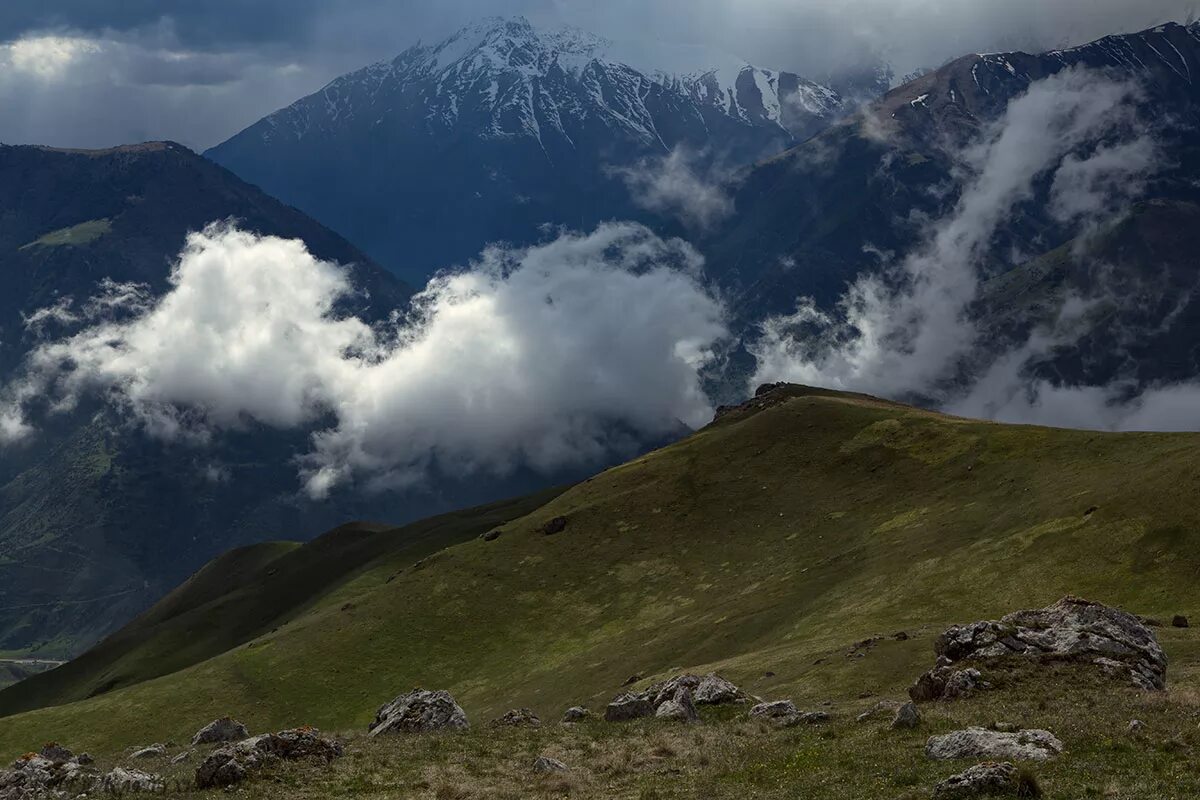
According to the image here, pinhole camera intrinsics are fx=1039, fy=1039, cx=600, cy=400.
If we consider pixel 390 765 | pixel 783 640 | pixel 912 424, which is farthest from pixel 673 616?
pixel 390 765

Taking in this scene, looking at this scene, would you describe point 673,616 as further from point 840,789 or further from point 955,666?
point 840,789

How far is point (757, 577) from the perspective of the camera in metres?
141

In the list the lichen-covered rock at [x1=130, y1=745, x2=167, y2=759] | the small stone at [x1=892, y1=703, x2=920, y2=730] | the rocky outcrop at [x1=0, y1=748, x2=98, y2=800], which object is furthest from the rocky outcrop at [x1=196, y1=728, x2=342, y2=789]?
the small stone at [x1=892, y1=703, x2=920, y2=730]

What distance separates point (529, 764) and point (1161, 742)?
23.2 meters

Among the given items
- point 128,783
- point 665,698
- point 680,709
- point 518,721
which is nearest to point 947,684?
point 680,709

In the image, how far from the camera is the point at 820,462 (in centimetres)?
17462

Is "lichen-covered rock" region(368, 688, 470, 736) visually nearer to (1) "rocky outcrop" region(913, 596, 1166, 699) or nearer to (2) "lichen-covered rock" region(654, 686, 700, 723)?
(2) "lichen-covered rock" region(654, 686, 700, 723)

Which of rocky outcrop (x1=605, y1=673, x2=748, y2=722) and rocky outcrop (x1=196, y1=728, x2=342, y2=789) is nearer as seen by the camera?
rocky outcrop (x1=196, y1=728, x2=342, y2=789)

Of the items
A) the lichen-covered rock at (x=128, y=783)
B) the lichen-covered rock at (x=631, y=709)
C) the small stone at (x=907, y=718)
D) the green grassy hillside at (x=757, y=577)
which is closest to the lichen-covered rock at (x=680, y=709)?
the lichen-covered rock at (x=631, y=709)

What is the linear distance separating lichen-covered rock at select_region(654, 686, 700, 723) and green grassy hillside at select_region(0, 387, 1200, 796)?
14.2 m

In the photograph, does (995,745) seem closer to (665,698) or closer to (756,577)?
(665,698)

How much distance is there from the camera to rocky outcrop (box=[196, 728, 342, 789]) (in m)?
39.6

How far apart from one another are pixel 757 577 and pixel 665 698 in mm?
86076

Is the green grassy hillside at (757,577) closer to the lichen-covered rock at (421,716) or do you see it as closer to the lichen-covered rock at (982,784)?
the lichen-covered rock at (421,716)
